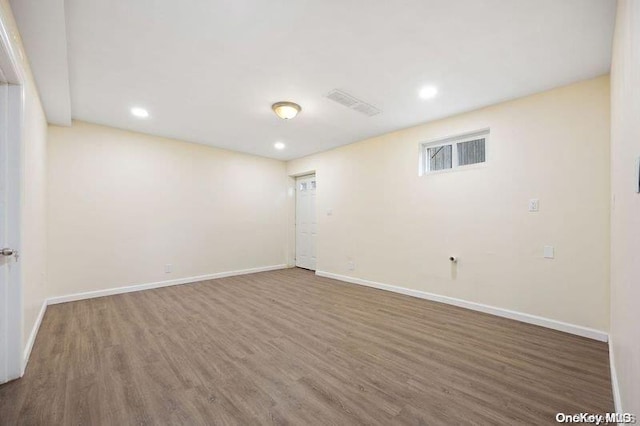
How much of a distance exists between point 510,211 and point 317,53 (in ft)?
9.32

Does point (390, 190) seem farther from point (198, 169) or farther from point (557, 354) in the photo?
point (198, 169)

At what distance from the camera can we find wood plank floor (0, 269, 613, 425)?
167 cm

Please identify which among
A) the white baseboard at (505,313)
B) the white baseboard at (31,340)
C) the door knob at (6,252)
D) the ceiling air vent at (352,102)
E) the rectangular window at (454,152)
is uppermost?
the ceiling air vent at (352,102)

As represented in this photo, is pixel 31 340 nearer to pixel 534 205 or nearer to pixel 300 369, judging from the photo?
pixel 300 369

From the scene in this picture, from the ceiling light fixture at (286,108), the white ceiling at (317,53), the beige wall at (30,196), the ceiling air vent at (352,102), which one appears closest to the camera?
the white ceiling at (317,53)

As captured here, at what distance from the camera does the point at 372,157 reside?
483 centimetres

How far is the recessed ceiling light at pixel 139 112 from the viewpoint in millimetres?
3580

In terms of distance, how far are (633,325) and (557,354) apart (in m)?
1.57

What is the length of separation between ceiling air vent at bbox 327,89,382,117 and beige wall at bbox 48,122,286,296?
124 inches

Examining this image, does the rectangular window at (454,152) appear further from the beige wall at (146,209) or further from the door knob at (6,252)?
the door knob at (6,252)

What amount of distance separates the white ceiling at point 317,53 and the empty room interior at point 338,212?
22 mm

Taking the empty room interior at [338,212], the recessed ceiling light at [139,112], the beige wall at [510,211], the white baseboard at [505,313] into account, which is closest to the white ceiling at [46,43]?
the empty room interior at [338,212]

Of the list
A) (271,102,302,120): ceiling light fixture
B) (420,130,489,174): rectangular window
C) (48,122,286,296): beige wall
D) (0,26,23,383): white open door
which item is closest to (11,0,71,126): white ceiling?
(0,26,23,383): white open door

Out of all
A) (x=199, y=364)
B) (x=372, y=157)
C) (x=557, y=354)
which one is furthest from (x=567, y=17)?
(x=199, y=364)
